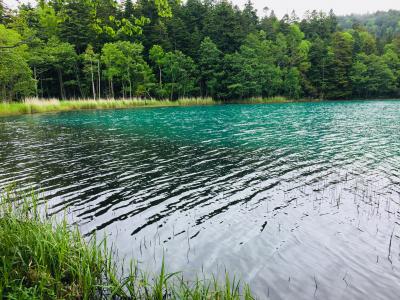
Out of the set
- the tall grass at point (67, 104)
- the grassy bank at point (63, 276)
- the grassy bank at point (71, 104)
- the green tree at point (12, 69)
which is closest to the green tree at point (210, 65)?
the grassy bank at point (71, 104)

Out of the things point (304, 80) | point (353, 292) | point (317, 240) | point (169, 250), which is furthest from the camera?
point (304, 80)

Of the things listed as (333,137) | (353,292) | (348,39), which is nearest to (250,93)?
(348,39)

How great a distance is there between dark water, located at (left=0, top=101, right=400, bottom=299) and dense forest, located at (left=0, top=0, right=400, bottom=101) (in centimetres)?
3394

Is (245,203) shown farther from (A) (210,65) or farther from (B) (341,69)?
(B) (341,69)

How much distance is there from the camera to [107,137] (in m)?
22.3

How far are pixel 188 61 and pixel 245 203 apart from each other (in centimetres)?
5770

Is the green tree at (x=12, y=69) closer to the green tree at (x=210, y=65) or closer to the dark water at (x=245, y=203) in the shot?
the dark water at (x=245, y=203)

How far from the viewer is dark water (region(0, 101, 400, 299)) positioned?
20.3 ft

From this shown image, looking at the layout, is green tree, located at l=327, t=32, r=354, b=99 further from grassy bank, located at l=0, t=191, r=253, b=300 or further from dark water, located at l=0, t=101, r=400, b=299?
grassy bank, located at l=0, t=191, r=253, b=300

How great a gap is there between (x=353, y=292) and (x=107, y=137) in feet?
64.6

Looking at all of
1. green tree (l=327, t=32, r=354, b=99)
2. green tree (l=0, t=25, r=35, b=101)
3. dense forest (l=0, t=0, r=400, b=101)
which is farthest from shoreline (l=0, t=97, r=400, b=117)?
green tree (l=327, t=32, r=354, b=99)

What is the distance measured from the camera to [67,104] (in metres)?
45.2

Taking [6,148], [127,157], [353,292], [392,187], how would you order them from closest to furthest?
[353,292] < [392,187] < [127,157] < [6,148]

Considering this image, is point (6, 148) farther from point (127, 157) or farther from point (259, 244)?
point (259, 244)
